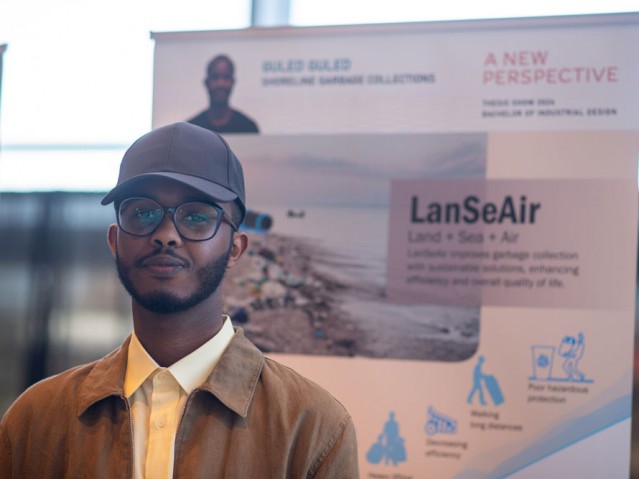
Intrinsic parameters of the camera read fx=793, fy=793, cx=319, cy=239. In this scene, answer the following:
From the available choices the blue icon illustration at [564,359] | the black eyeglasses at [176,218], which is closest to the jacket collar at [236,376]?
the black eyeglasses at [176,218]

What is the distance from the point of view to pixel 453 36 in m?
2.57

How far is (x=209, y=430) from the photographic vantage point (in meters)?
1.32

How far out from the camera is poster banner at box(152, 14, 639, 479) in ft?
7.98

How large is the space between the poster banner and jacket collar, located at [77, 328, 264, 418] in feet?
3.92

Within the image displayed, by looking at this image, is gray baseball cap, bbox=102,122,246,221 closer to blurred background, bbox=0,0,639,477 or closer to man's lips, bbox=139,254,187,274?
man's lips, bbox=139,254,187,274

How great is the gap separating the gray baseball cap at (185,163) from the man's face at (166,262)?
24 millimetres

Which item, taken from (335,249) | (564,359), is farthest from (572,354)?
(335,249)

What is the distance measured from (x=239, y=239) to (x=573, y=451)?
1.45 m

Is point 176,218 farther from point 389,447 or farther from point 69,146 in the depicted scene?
point 69,146

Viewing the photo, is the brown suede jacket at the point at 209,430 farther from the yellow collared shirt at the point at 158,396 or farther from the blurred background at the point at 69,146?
the blurred background at the point at 69,146

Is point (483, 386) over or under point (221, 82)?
under

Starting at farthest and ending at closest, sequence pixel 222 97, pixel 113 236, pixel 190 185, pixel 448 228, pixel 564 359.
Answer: pixel 222 97 < pixel 448 228 < pixel 564 359 < pixel 113 236 < pixel 190 185

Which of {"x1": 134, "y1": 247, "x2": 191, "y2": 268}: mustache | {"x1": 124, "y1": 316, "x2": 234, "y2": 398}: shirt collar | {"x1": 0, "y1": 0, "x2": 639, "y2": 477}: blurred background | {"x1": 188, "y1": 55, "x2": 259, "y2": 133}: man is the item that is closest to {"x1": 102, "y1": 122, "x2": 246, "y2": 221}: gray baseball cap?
{"x1": 134, "y1": 247, "x2": 191, "y2": 268}: mustache

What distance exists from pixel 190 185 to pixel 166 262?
14 centimetres
